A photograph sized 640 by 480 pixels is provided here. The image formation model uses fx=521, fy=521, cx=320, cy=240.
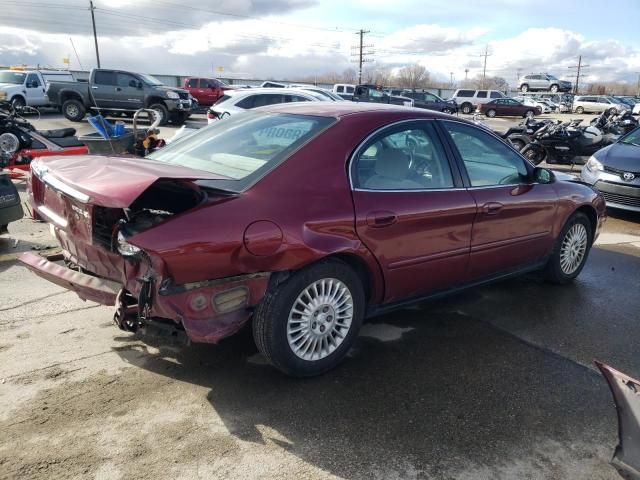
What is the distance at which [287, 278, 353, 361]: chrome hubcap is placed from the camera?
119 inches

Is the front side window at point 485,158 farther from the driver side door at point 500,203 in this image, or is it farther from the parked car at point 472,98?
the parked car at point 472,98

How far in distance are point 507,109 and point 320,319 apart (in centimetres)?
3880

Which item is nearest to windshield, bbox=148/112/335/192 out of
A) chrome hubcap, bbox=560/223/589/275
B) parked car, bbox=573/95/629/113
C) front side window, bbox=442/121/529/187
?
front side window, bbox=442/121/529/187

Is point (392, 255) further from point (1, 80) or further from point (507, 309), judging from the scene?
point (1, 80)

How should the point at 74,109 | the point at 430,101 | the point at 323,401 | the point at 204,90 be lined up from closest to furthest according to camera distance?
the point at 323,401
the point at 74,109
the point at 204,90
the point at 430,101

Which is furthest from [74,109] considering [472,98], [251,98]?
[472,98]

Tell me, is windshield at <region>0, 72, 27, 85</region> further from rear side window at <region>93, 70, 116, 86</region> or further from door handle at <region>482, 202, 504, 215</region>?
door handle at <region>482, 202, 504, 215</region>

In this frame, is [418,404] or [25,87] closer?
[418,404]

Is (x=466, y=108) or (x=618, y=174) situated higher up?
(x=466, y=108)

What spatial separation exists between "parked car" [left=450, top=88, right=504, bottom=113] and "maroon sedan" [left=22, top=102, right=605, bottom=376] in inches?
1502

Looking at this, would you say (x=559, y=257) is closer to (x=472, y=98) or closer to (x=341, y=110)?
(x=341, y=110)

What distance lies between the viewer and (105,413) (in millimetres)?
2793

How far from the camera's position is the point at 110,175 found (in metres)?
2.79

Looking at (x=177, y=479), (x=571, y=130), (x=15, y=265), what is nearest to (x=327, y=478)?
(x=177, y=479)
